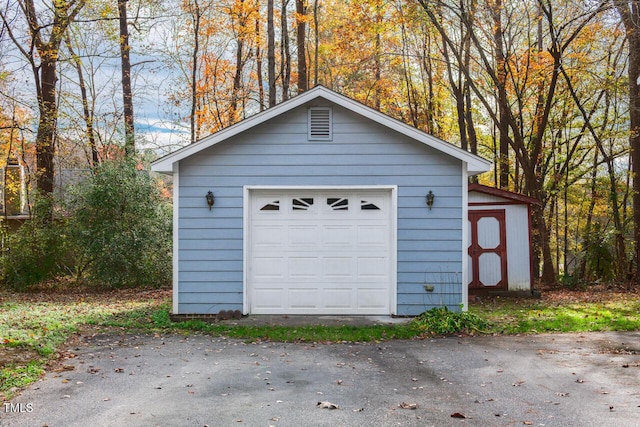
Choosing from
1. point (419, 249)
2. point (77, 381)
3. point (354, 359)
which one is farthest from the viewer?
point (419, 249)

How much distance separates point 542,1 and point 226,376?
1093 centimetres

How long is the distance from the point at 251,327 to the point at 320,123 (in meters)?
3.45

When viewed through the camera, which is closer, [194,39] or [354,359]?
[354,359]

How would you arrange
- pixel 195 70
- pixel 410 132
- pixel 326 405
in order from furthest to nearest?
pixel 195 70 → pixel 410 132 → pixel 326 405

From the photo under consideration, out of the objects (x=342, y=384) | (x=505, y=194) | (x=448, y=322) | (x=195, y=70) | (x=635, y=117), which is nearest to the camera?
(x=342, y=384)

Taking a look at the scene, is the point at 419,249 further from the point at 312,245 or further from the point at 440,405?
the point at 440,405

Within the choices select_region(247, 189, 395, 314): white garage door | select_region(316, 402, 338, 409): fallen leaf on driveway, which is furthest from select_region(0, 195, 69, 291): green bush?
select_region(316, 402, 338, 409): fallen leaf on driveway

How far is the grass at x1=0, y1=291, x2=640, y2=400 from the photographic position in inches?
264

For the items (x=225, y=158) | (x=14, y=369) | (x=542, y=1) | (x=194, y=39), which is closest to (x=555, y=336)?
(x=225, y=158)

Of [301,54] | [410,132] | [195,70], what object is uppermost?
[195,70]

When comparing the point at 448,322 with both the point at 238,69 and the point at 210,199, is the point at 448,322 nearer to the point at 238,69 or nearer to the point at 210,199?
the point at 210,199

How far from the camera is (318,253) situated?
9672 mm

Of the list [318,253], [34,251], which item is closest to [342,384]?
[318,253]

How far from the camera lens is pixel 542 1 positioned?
12727 millimetres
